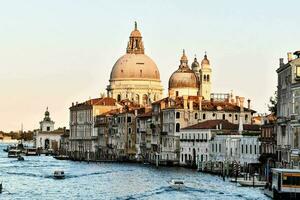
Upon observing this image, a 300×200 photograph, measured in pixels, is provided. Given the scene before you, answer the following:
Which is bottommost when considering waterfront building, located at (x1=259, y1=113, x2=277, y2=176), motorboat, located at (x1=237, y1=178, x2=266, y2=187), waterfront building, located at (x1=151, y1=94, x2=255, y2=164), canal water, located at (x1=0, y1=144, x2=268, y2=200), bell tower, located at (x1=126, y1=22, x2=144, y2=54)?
canal water, located at (x1=0, y1=144, x2=268, y2=200)

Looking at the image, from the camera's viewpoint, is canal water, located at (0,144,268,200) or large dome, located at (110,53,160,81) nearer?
canal water, located at (0,144,268,200)

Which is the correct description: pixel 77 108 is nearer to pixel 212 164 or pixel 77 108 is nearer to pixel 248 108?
pixel 248 108

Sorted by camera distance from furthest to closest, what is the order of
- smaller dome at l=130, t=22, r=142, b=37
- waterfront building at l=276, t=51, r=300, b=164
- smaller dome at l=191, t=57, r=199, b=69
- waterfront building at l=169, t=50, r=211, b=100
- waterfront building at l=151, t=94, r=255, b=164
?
smaller dome at l=130, t=22, r=142, b=37, smaller dome at l=191, t=57, r=199, b=69, waterfront building at l=169, t=50, r=211, b=100, waterfront building at l=151, t=94, r=255, b=164, waterfront building at l=276, t=51, r=300, b=164

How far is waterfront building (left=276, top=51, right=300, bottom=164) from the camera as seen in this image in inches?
2088

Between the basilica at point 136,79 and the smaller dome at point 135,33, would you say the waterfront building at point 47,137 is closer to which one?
the smaller dome at point 135,33

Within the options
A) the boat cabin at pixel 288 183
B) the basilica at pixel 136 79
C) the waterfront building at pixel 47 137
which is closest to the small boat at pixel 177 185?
the boat cabin at pixel 288 183

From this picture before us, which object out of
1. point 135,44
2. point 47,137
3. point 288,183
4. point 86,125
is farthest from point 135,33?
point 288,183

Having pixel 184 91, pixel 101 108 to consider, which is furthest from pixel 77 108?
pixel 184 91

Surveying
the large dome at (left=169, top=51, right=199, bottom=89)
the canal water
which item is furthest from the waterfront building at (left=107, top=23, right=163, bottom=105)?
the canal water

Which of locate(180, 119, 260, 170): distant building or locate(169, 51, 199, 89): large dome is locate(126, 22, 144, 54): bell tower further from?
locate(180, 119, 260, 170): distant building

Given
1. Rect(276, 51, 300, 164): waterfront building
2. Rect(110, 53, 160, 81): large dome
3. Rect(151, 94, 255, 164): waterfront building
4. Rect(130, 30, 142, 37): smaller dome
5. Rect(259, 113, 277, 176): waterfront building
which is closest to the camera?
Rect(276, 51, 300, 164): waterfront building

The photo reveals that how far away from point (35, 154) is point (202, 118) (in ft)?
172

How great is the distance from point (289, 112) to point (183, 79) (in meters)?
64.0

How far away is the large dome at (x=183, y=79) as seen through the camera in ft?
388
